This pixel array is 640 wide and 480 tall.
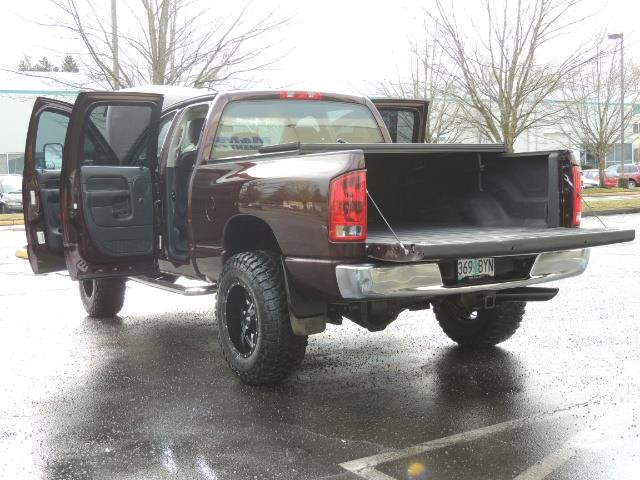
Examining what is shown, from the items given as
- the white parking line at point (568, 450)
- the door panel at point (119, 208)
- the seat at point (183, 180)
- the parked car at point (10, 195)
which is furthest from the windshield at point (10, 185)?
the white parking line at point (568, 450)

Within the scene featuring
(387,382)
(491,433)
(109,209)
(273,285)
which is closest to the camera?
(491,433)

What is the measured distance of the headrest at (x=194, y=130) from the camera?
6.18 metres

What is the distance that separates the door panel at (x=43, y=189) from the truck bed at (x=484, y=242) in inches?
123

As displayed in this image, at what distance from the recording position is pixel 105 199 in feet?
20.2

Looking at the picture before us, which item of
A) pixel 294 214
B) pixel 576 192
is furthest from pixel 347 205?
pixel 576 192

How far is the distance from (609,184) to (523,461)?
126ft

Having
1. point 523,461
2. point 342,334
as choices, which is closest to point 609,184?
point 342,334

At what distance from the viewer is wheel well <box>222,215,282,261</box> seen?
16.7 ft

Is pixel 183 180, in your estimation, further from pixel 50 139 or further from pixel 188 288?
pixel 50 139

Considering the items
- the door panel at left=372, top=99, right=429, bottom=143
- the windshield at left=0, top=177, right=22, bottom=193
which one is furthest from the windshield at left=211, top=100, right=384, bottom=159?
the windshield at left=0, top=177, right=22, bottom=193

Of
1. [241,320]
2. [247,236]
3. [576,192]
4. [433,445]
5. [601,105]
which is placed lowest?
[433,445]

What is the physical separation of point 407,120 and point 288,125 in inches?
75.6

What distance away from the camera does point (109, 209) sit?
6.18 metres

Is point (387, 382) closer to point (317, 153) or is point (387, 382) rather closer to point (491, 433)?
point (491, 433)
